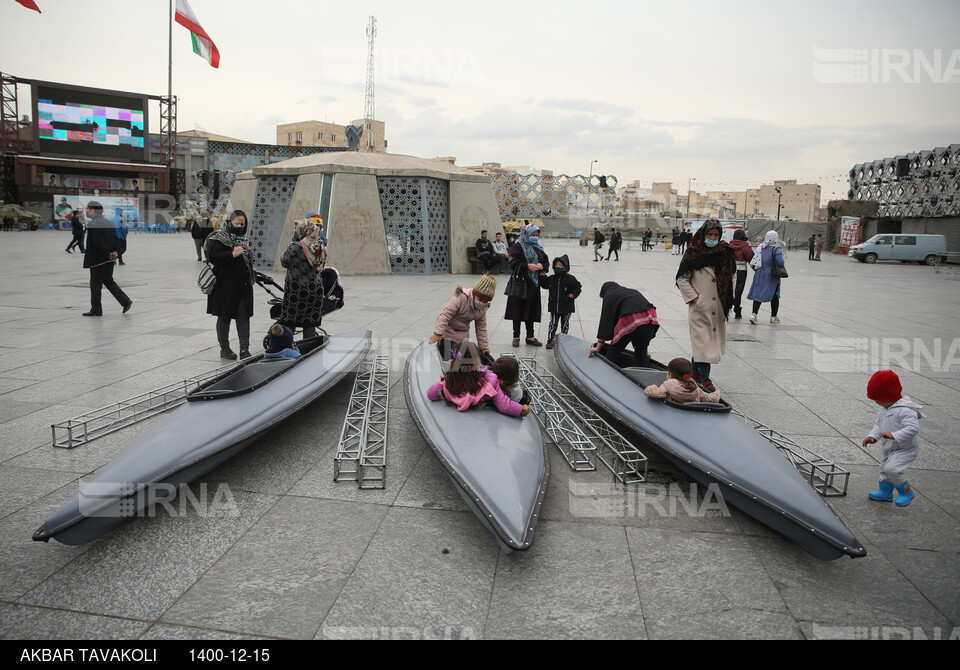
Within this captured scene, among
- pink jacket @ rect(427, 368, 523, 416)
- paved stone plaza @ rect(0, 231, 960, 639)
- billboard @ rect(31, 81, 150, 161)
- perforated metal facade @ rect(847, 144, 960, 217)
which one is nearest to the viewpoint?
paved stone plaza @ rect(0, 231, 960, 639)

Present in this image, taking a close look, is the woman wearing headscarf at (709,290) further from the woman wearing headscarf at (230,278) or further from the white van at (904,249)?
the white van at (904,249)

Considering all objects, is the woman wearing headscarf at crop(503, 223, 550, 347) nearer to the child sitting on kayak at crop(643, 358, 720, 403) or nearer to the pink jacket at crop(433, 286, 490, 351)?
the pink jacket at crop(433, 286, 490, 351)

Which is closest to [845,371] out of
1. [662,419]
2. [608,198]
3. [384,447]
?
[662,419]

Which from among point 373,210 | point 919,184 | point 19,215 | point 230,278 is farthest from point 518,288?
point 19,215

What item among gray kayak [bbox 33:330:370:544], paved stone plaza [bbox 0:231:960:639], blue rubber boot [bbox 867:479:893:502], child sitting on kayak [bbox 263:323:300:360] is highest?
child sitting on kayak [bbox 263:323:300:360]

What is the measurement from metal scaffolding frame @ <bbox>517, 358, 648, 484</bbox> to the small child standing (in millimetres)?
1514

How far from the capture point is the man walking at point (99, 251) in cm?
880

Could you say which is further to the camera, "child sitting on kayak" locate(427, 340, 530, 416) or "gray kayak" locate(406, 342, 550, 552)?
"child sitting on kayak" locate(427, 340, 530, 416)

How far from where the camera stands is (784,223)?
4400 centimetres

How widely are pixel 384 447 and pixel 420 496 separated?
637mm

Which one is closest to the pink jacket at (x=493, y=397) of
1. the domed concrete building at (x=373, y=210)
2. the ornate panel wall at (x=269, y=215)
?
the domed concrete building at (x=373, y=210)

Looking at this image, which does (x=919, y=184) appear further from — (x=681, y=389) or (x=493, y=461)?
(x=493, y=461)

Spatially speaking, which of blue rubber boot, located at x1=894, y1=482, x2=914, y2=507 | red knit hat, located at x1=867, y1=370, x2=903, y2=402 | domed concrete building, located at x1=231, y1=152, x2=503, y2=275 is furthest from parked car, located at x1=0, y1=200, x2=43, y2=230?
blue rubber boot, located at x1=894, y1=482, x2=914, y2=507

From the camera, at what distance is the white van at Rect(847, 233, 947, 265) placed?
28100mm
